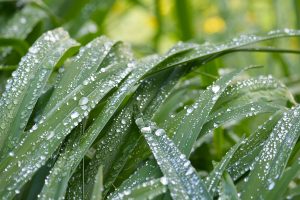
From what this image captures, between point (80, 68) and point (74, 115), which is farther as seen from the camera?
point (80, 68)

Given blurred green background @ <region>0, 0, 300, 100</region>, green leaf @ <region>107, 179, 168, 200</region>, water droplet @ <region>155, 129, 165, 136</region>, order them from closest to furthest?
1. green leaf @ <region>107, 179, 168, 200</region>
2. water droplet @ <region>155, 129, 165, 136</region>
3. blurred green background @ <region>0, 0, 300, 100</region>

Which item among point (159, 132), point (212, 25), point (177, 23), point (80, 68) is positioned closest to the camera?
point (159, 132)

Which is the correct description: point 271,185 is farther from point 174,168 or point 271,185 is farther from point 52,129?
point 52,129

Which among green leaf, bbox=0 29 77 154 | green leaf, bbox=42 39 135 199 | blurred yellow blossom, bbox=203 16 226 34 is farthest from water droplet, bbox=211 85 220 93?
blurred yellow blossom, bbox=203 16 226 34

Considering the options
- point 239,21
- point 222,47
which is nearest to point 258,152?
point 222,47

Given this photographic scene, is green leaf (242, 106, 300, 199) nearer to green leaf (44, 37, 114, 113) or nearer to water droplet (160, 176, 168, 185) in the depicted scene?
water droplet (160, 176, 168, 185)

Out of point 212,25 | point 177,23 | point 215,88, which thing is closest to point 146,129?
point 215,88

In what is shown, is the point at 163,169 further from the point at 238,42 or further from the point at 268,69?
the point at 268,69
